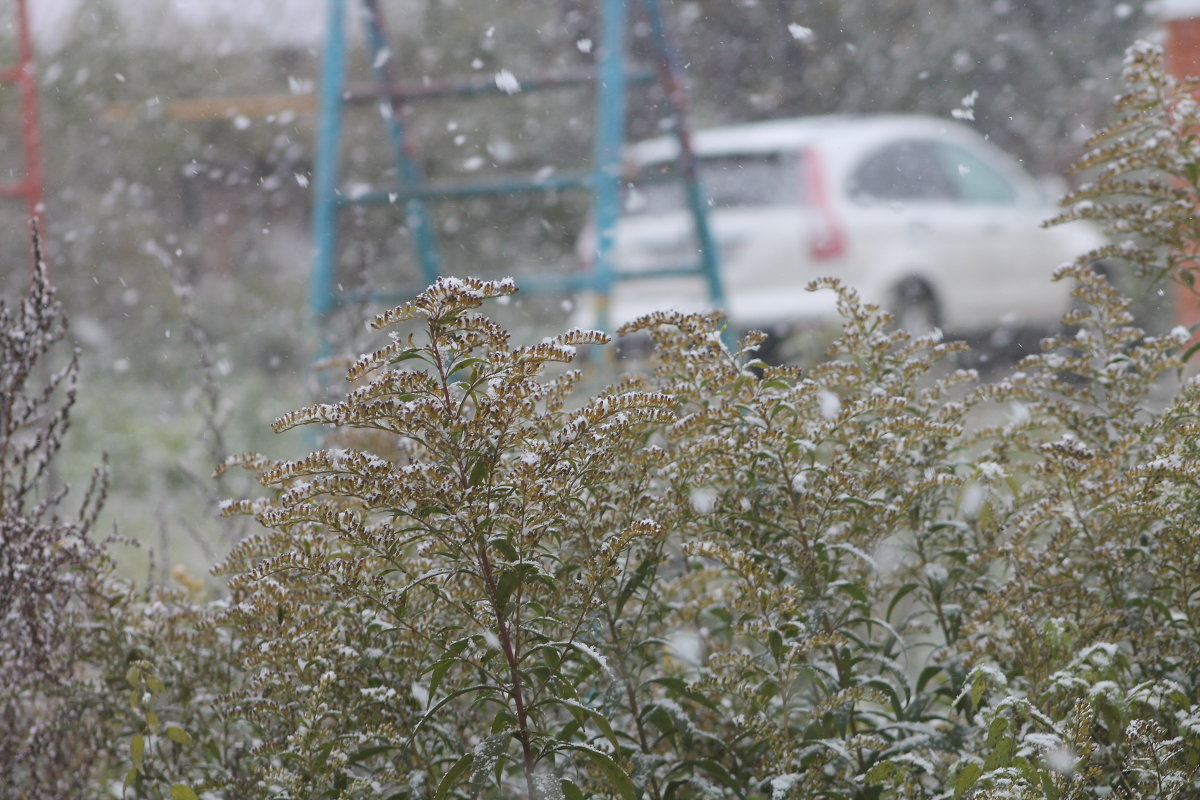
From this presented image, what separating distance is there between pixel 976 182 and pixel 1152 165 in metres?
6.59

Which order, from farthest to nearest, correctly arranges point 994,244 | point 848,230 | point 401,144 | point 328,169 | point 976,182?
1. point 976,182
2. point 994,244
3. point 848,230
4. point 401,144
5. point 328,169

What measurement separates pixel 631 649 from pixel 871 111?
1033 cm

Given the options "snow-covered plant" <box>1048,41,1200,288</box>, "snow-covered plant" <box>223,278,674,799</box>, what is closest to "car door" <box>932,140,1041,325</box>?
"snow-covered plant" <box>1048,41,1200,288</box>

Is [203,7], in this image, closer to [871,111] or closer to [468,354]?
[871,111]

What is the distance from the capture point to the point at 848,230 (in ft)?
24.7

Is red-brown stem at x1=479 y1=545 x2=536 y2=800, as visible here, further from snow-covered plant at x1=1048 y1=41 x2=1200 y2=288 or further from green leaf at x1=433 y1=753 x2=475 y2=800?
snow-covered plant at x1=1048 y1=41 x2=1200 y2=288

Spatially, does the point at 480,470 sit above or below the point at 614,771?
above

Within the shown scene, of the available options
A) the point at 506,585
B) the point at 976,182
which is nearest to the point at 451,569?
the point at 506,585

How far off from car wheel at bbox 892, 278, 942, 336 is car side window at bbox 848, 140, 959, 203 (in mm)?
577

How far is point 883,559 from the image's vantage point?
2246 millimetres

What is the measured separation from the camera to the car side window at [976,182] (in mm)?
8352

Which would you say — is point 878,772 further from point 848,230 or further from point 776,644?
point 848,230

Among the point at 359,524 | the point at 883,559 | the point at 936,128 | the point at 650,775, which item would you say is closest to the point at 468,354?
the point at 359,524

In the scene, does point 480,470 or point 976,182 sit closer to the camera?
point 480,470
